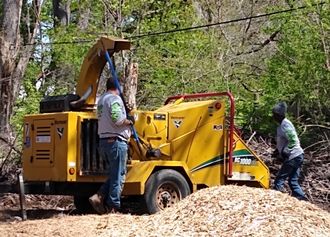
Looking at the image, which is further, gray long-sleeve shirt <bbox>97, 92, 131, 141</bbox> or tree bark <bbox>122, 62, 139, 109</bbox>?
tree bark <bbox>122, 62, 139, 109</bbox>

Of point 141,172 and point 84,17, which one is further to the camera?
point 84,17

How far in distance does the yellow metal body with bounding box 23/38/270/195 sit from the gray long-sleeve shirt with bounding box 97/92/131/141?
31.4 inches

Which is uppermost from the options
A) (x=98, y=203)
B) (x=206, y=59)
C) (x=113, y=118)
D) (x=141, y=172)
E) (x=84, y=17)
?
(x=84, y=17)

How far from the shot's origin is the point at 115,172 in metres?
10.4

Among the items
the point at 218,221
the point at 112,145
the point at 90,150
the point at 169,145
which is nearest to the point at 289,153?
the point at 169,145

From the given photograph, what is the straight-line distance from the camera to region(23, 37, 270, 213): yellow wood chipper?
11.3 meters

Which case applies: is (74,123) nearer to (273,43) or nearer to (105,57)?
(105,57)

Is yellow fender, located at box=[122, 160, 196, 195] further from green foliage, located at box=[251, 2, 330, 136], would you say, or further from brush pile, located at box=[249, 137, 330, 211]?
green foliage, located at box=[251, 2, 330, 136]

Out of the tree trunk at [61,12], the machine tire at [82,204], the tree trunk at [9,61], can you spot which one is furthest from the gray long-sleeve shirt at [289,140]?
the tree trunk at [61,12]

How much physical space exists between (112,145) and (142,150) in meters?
1.37

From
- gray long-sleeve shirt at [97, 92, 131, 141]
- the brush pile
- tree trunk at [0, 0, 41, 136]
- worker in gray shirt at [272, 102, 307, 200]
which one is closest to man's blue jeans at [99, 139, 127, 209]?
gray long-sleeve shirt at [97, 92, 131, 141]

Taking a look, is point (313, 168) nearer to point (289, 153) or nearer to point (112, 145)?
point (289, 153)

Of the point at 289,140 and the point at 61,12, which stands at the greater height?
the point at 61,12

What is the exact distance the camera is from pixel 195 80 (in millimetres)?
20656
